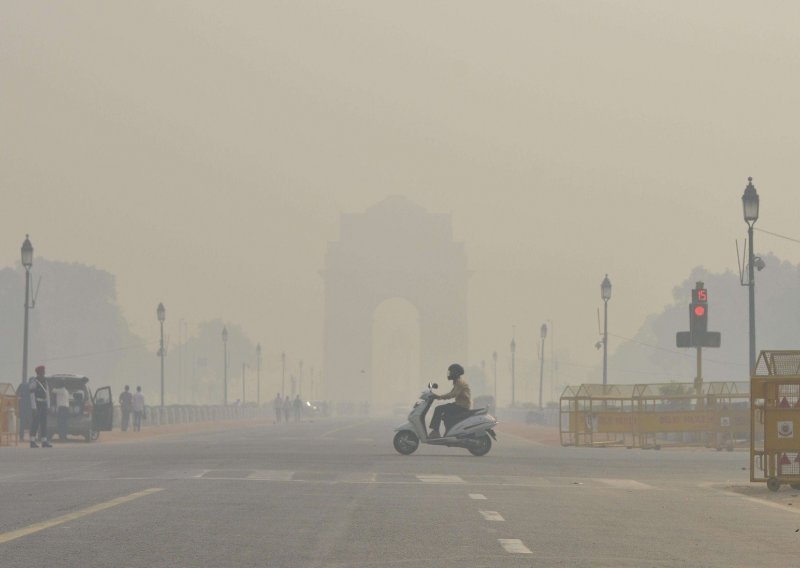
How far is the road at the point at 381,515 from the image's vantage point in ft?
40.2

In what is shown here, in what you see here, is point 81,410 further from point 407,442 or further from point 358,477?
point 358,477

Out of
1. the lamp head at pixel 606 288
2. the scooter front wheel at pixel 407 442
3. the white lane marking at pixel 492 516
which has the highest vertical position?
the lamp head at pixel 606 288

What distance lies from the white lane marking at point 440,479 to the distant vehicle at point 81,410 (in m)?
25.6

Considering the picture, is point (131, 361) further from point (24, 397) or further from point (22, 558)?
point (22, 558)

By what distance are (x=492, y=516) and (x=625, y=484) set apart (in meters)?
7.38

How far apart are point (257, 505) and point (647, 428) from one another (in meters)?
27.5

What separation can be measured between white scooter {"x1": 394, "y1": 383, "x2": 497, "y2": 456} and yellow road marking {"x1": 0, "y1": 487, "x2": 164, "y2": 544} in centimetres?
1382

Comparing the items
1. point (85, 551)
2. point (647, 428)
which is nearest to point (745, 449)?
point (647, 428)

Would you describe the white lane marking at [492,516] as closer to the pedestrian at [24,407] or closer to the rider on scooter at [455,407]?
the rider on scooter at [455,407]

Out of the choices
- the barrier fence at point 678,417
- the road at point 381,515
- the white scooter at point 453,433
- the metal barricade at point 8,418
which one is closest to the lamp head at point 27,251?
the metal barricade at point 8,418

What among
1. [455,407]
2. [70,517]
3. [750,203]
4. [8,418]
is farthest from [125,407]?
[70,517]

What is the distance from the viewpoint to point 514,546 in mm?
13031

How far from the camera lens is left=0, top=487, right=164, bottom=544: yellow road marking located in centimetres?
1320

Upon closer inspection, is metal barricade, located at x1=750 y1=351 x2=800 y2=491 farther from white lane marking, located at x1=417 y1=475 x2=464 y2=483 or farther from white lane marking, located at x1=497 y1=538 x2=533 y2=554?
white lane marking, located at x1=497 y1=538 x2=533 y2=554
